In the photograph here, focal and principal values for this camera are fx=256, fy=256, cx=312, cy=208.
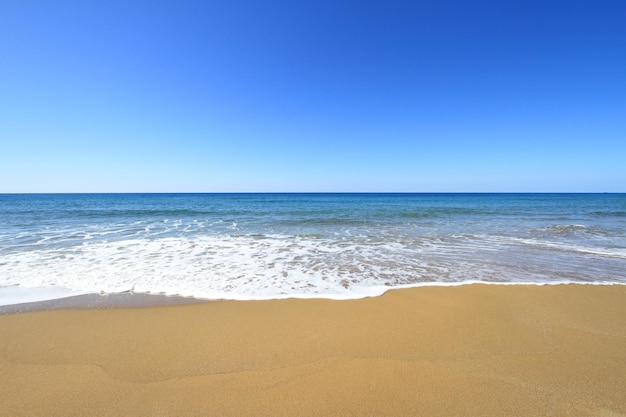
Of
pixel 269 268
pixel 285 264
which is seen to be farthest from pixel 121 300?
pixel 285 264

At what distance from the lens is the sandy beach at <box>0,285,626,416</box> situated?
2.24 meters

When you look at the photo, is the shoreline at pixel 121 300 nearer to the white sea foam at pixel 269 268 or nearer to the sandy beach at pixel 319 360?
the white sea foam at pixel 269 268

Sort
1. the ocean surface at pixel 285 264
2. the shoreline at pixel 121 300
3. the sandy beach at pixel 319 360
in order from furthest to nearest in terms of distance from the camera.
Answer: the ocean surface at pixel 285 264
the shoreline at pixel 121 300
the sandy beach at pixel 319 360

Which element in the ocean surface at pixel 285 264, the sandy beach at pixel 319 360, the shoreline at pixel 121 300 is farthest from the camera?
the ocean surface at pixel 285 264

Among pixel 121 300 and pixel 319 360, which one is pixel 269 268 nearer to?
pixel 121 300

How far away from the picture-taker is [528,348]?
9.77 ft

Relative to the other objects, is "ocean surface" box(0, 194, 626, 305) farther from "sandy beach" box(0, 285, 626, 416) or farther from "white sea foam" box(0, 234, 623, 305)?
"sandy beach" box(0, 285, 626, 416)

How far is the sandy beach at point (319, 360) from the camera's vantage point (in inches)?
88.2

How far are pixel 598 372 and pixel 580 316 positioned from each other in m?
1.64

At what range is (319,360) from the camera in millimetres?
2777

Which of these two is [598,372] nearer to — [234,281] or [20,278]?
[234,281]

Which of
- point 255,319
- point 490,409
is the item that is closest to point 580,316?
point 490,409

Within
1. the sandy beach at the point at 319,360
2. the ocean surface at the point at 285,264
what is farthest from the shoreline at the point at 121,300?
the sandy beach at the point at 319,360

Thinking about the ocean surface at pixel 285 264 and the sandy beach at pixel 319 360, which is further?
the ocean surface at pixel 285 264
